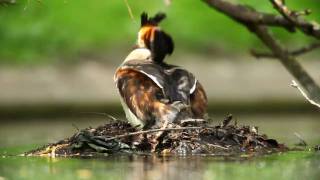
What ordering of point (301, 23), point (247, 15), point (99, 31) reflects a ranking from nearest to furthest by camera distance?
point (301, 23), point (247, 15), point (99, 31)

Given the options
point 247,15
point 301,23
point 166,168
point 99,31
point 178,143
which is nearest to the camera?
point 301,23

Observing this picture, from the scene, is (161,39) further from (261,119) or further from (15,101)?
(15,101)

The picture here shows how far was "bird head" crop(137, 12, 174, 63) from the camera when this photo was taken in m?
8.21

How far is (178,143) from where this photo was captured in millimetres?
6773

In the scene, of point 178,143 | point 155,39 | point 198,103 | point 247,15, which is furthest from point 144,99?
point 247,15

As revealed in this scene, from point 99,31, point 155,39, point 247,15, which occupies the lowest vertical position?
point 247,15

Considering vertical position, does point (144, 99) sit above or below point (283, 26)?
above

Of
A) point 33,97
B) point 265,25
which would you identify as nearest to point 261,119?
point 33,97

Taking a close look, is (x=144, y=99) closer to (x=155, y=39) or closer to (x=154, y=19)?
(x=155, y=39)

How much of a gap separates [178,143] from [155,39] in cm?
182

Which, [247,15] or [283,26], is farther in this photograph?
[247,15]

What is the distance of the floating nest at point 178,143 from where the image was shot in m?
6.75

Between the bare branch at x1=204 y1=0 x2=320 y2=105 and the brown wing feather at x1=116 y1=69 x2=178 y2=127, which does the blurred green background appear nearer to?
the brown wing feather at x1=116 y1=69 x2=178 y2=127

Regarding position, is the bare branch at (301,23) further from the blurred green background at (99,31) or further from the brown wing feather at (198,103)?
the blurred green background at (99,31)
